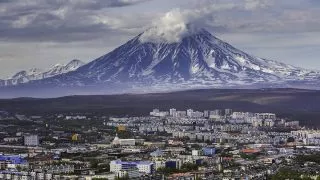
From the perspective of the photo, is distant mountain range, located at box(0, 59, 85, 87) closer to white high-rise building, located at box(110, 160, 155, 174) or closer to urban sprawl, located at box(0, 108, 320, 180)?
urban sprawl, located at box(0, 108, 320, 180)

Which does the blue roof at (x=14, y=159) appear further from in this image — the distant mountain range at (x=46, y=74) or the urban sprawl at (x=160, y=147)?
the distant mountain range at (x=46, y=74)

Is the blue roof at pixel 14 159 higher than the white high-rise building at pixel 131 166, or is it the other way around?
the blue roof at pixel 14 159

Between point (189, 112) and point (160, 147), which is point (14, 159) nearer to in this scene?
point (160, 147)

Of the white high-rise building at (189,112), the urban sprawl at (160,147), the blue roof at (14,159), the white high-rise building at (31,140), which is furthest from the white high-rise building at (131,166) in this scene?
the white high-rise building at (189,112)

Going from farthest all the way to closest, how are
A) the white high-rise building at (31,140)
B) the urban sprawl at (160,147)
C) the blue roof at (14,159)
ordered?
the white high-rise building at (31,140) → the blue roof at (14,159) → the urban sprawl at (160,147)

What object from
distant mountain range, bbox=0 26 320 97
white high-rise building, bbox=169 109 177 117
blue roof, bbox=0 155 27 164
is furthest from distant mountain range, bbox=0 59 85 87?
blue roof, bbox=0 155 27 164

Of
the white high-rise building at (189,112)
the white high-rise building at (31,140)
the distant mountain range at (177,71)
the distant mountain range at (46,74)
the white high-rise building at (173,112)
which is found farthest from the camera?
the distant mountain range at (46,74)

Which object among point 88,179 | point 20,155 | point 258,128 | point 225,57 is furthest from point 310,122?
point 225,57

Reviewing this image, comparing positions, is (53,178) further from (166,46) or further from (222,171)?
(166,46)

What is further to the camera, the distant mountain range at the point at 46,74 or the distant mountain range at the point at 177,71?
the distant mountain range at the point at 46,74
